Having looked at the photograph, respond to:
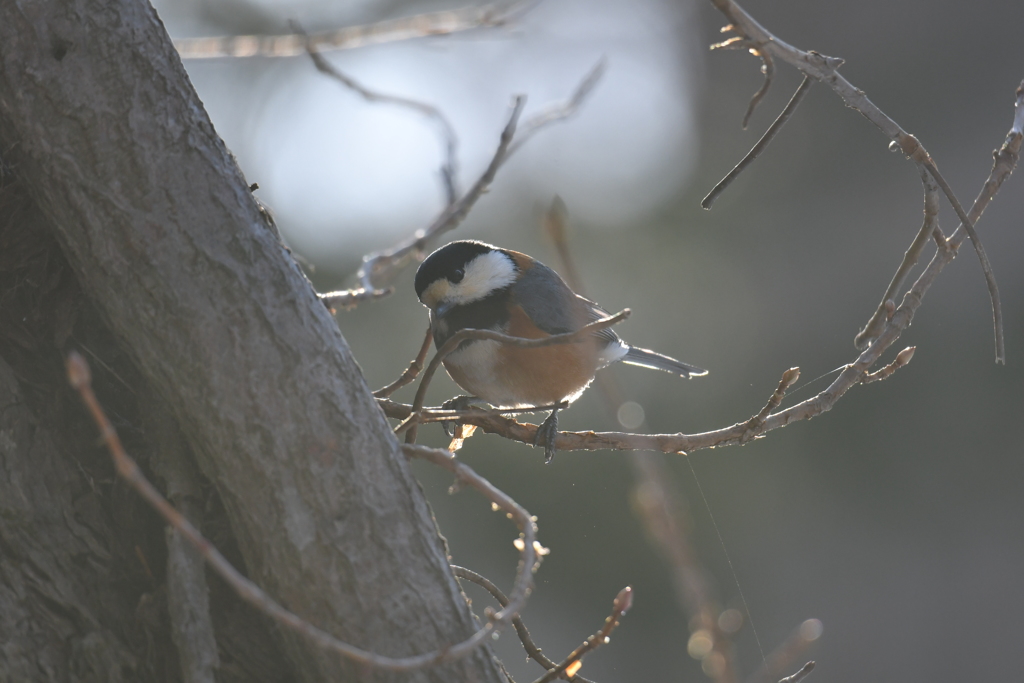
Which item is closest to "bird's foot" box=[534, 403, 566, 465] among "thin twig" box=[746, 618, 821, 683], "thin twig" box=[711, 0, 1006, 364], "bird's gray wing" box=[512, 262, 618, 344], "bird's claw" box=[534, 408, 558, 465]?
"bird's claw" box=[534, 408, 558, 465]

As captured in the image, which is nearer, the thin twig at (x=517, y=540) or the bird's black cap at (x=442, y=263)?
the thin twig at (x=517, y=540)

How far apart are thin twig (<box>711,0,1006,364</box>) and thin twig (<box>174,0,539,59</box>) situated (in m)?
1.42

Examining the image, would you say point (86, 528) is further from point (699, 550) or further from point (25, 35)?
point (699, 550)

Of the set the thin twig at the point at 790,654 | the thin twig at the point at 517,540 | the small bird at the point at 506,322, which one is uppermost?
the small bird at the point at 506,322

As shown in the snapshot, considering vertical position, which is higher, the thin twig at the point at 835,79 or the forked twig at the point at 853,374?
the thin twig at the point at 835,79

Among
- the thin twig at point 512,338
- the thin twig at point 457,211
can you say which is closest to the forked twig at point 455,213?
the thin twig at point 457,211

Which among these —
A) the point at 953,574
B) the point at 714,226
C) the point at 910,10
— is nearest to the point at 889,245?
the point at 714,226

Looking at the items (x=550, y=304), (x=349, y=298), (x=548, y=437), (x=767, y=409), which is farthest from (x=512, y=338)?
(x=550, y=304)

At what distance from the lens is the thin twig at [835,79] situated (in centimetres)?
144

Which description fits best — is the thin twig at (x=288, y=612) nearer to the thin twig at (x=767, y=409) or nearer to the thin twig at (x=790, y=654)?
the thin twig at (x=790, y=654)

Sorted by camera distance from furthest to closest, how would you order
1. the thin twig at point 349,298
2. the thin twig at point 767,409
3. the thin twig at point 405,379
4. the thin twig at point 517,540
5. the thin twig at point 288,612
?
1. the thin twig at point 349,298
2. the thin twig at point 405,379
3. the thin twig at point 767,409
4. the thin twig at point 517,540
5. the thin twig at point 288,612

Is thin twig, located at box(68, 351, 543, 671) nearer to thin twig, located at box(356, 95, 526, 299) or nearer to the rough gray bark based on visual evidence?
the rough gray bark

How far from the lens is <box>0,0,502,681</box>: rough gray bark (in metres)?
1.27

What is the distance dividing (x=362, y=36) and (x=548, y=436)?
5.47ft
